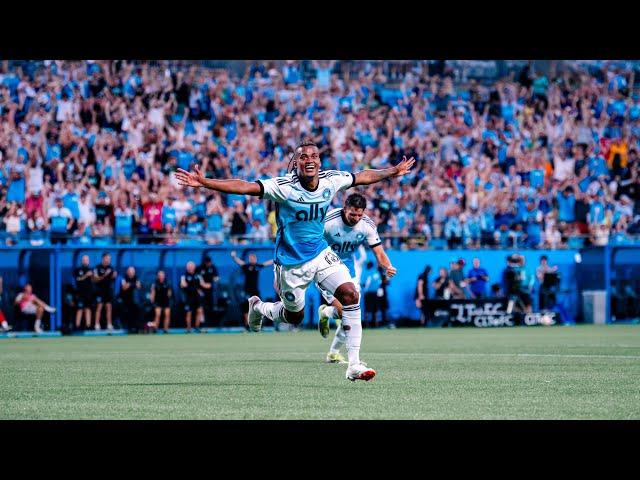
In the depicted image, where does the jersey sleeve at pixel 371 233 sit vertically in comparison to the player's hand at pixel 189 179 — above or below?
below

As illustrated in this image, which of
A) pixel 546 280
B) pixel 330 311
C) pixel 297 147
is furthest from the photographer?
pixel 546 280

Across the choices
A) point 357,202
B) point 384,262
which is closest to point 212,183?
point 357,202

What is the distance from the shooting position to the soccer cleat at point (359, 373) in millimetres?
11259

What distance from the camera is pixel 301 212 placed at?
41.2 ft

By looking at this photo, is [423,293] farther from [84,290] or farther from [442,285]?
[84,290]

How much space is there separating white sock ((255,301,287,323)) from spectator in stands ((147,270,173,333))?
13.5 m

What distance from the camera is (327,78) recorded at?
33875 millimetres

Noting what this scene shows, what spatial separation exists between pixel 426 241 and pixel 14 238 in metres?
10.0

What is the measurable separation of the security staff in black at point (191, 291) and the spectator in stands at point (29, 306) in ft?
10.8

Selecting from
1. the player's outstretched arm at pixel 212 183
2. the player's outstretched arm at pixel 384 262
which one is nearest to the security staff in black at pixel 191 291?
the player's outstretched arm at pixel 384 262

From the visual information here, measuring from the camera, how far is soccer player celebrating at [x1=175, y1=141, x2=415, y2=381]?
12195 millimetres

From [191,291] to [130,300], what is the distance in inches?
56.5

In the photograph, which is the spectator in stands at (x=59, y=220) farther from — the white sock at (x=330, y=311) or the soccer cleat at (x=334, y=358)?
the soccer cleat at (x=334, y=358)
